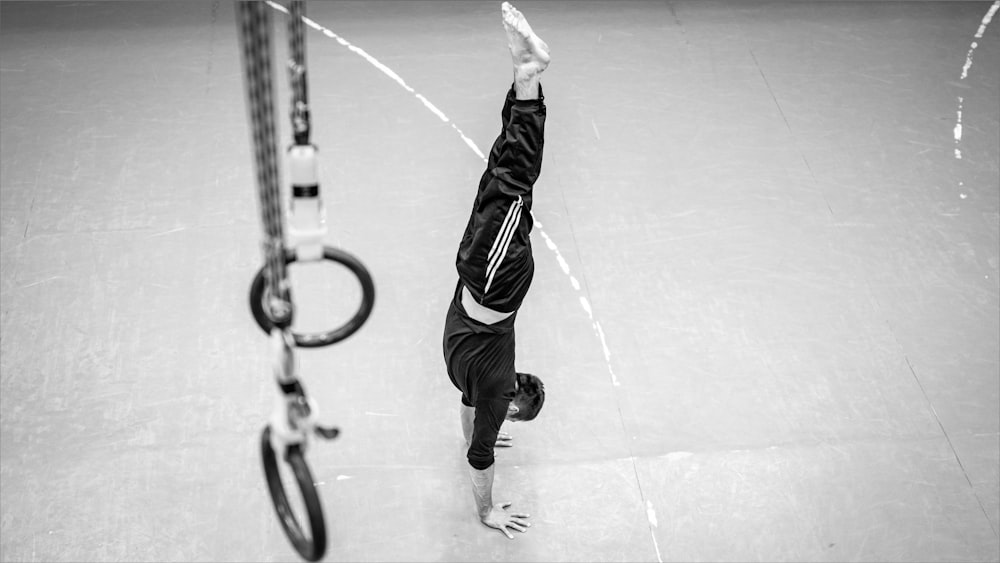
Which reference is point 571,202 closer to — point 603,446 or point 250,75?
point 603,446

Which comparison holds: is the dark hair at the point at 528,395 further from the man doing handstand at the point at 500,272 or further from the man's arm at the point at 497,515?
the man's arm at the point at 497,515

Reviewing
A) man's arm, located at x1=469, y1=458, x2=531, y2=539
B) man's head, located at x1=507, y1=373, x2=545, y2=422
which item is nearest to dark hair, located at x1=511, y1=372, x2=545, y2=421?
man's head, located at x1=507, y1=373, x2=545, y2=422

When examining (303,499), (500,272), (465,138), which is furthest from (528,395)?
(465,138)

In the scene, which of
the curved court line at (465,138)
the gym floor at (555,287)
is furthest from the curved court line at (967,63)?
the curved court line at (465,138)

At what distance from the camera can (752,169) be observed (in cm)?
606

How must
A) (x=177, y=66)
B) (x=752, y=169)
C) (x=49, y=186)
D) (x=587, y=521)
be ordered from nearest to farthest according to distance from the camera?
(x=587, y=521), (x=49, y=186), (x=752, y=169), (x=177, y=66)

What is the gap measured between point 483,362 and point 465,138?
2.76 m

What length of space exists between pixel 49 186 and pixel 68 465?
2034mm

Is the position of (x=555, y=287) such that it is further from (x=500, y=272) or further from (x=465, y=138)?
(x=500, y=272)

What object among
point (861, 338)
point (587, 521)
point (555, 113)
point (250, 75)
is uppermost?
point (250, 75)

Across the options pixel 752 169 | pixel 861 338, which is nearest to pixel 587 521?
pixel 861 338

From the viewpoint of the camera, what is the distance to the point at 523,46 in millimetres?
2904

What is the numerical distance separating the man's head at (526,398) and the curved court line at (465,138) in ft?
2.35

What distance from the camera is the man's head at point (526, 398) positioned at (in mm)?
3844
